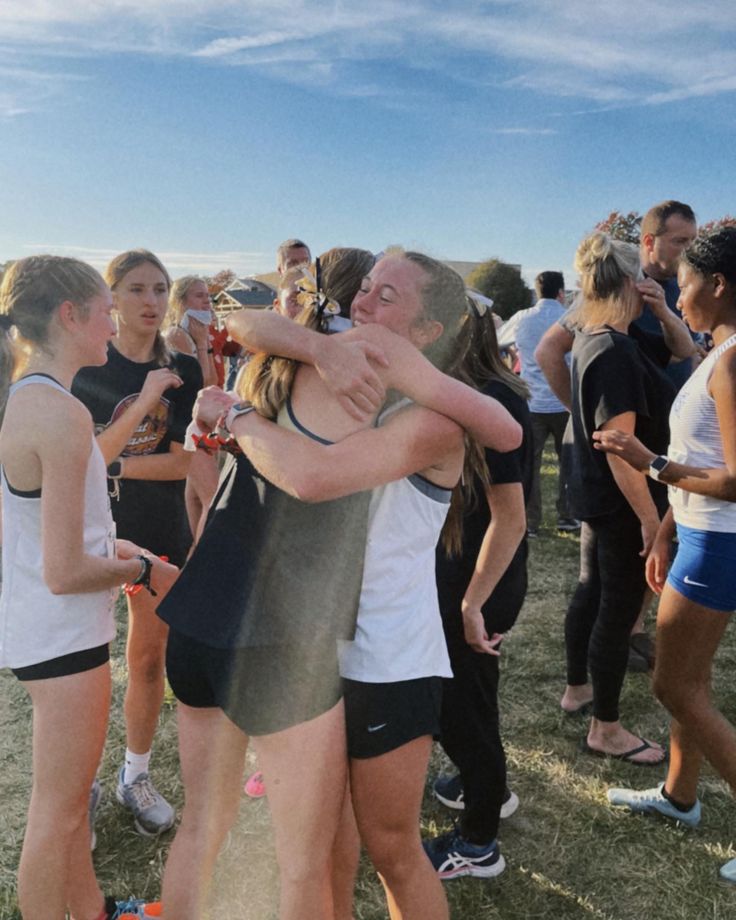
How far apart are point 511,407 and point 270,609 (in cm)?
112

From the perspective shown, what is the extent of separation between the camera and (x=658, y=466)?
2479 mm

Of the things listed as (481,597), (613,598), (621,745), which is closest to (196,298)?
(613,598)

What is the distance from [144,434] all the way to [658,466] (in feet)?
6.33

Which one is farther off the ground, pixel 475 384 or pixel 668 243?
pixel 668 243

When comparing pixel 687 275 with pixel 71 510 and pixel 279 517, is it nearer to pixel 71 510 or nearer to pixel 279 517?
pixel 279 517

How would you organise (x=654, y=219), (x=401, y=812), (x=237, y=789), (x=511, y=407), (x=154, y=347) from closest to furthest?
(x=401, y=812) → (x=237, y=789) → (x=511, y=407) → (x=154, y=347) → (x=654, y=219)

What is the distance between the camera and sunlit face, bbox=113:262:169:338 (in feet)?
9.20

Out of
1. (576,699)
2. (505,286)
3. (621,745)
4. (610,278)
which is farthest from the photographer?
(505,286)

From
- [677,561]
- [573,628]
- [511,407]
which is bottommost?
[573,628]

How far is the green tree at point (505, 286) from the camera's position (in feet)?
65.5

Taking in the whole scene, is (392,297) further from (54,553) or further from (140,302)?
(140,302)

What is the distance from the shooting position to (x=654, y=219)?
372 cm

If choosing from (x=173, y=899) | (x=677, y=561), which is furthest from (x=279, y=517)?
(x=677, y=561)

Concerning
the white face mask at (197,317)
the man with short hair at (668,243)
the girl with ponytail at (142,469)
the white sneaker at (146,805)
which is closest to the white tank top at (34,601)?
the girl with ponytail at (142,469)
